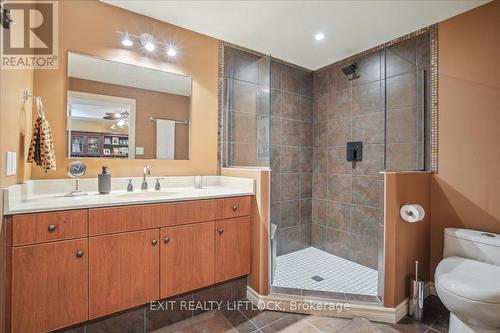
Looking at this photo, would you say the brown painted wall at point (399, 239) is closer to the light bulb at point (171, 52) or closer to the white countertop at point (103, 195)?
the white countertop at point (103, 195)

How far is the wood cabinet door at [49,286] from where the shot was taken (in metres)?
1.20

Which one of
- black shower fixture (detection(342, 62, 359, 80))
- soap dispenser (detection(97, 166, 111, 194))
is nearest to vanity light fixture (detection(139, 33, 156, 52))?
soap dispenser (detection(97, 166, 111, 194))

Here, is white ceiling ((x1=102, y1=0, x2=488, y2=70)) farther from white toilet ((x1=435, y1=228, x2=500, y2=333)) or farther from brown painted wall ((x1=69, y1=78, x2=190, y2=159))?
white toilet ((x1=435, y1=228, x2=500, y2=333))

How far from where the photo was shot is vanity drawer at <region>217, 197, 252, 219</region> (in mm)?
1851

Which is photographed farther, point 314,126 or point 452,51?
point 314,126

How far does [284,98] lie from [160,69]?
4.96 feet

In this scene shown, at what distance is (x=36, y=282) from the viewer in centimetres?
123

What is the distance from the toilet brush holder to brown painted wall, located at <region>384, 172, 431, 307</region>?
0.17 ft

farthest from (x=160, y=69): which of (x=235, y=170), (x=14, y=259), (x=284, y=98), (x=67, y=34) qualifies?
(x=14, y=259)

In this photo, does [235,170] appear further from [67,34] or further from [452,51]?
[452,51]

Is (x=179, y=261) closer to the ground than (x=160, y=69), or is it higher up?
closer to the ground

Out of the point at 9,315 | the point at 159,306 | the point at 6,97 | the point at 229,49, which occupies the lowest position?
the point at 159,306

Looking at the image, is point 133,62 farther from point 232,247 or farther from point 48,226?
point 232,247

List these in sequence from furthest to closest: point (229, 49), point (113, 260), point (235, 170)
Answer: point (229, 49) < point (235, 170) < point (113, 260)
